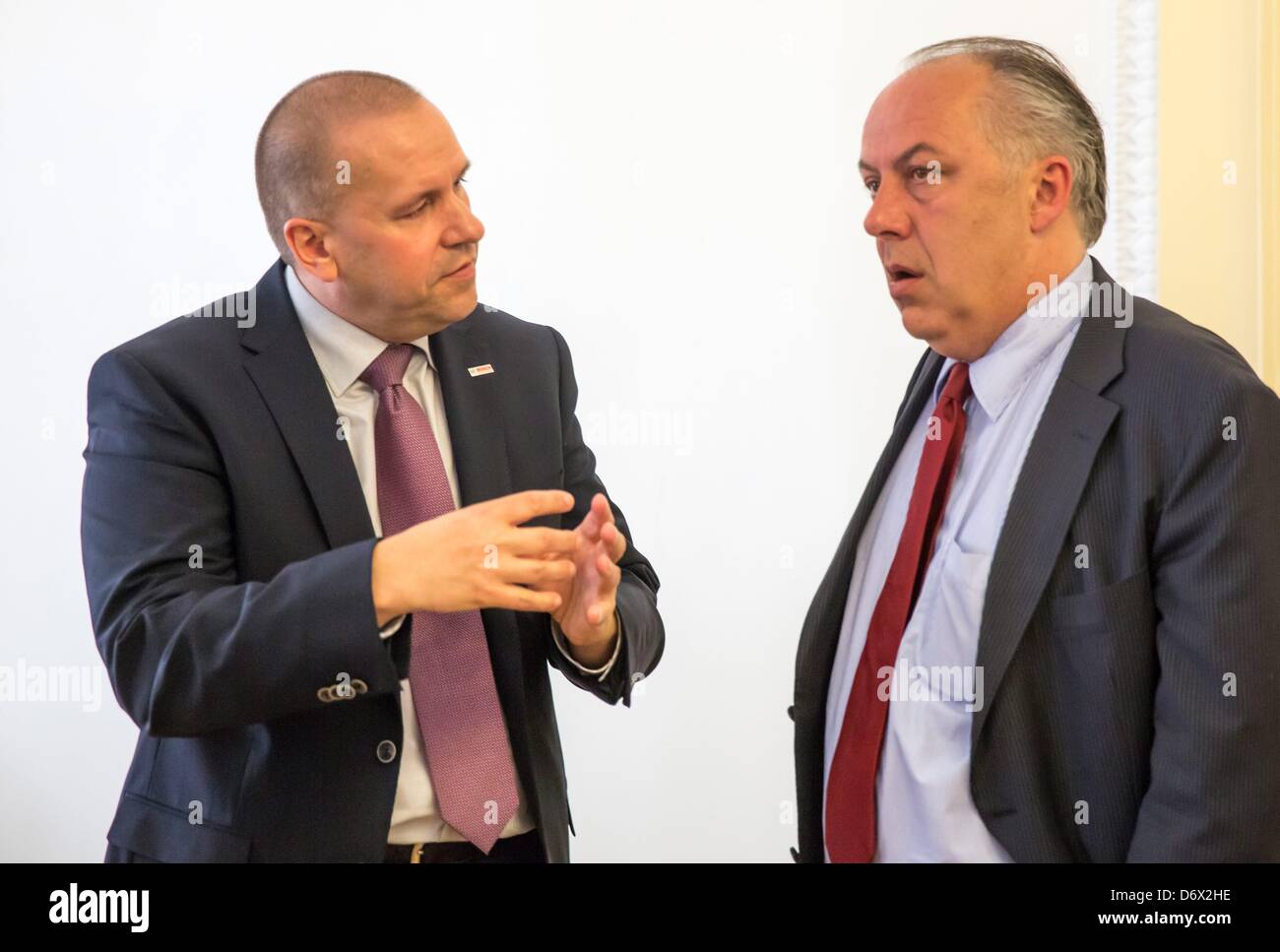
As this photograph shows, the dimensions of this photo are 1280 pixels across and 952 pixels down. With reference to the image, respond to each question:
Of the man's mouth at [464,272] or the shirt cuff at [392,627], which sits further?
the man's mouth at [464,272]

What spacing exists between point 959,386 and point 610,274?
1.28 metres

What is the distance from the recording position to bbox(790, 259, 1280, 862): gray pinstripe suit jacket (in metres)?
1.57

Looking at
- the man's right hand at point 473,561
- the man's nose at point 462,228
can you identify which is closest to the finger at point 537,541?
the man's right hand at point 473,561

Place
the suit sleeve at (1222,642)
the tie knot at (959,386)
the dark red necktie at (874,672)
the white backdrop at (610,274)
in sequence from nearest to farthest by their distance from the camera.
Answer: the suit sleeve at (1222,642) < the dark red necktie at (874,672) < the tie knot at (959,386) < the white backdrop at (610,274)

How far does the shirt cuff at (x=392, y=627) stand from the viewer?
1.67m

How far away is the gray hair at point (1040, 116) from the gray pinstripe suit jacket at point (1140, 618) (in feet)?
0.83

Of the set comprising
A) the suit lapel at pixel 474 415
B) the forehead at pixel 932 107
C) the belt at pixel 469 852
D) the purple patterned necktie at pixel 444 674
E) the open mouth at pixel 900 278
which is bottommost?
Answer: the belt at pixel 469 852

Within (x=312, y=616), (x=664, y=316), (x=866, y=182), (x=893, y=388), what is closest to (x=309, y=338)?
(x=312, y=616)

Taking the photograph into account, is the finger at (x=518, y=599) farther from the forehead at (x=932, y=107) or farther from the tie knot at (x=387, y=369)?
the forehead at (x=932, y=107)

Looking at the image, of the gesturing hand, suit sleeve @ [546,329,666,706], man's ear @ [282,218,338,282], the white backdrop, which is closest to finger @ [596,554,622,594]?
the gesturing hand

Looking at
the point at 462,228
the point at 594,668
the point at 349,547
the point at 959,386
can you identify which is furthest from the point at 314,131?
the point at 959,386

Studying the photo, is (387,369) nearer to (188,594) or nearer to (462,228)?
(462,228)

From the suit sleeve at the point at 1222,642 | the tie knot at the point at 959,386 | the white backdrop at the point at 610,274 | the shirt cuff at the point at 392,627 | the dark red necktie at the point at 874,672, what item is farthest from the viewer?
the white backdrop at the point at 610,274
